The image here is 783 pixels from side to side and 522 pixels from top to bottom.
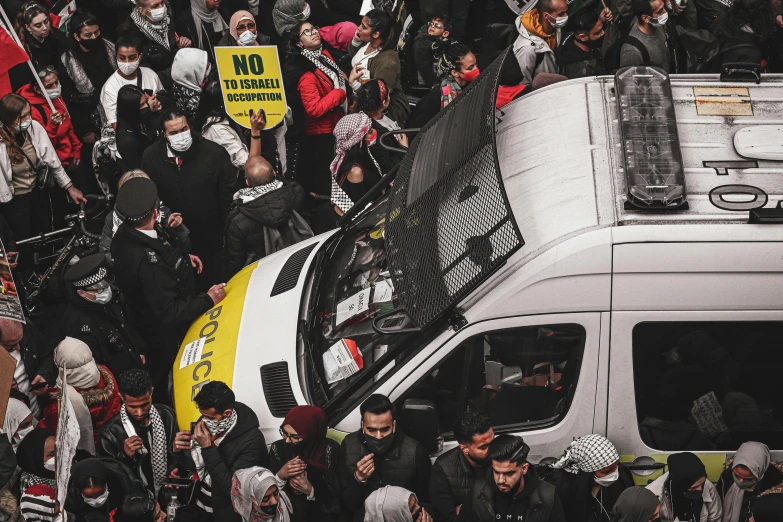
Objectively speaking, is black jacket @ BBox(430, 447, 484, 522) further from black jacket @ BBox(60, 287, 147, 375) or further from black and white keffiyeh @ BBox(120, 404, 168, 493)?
black jacket @ BBox(60, 287, 147, 375)

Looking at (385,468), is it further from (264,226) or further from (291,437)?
(264,226)

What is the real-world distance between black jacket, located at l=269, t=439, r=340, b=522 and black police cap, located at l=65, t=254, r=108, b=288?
2178 mm

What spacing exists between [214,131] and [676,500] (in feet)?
17.5

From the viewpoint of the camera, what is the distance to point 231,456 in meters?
5.79

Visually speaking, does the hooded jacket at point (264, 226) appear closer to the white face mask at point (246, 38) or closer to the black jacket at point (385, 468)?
the white face mask at point (246, 38)

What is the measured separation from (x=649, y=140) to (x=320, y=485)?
264 cm

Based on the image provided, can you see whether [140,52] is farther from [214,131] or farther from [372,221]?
[372,221]

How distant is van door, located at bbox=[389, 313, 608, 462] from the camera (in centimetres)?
534

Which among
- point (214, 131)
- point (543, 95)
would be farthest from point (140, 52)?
point (543, 95)

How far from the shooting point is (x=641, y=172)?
5375mm

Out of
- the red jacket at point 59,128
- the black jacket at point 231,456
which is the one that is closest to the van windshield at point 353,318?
the black jacket at point 231,456

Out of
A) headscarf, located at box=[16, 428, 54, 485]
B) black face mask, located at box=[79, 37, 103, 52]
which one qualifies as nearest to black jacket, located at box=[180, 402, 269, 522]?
headscarf, located at box=[16, 428, 54, 485]

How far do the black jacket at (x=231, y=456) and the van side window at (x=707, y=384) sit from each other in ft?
7.04

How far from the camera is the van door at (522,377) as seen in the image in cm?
534
